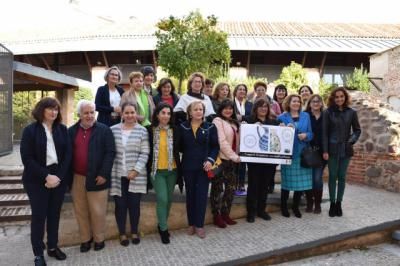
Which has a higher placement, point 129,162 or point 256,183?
point 129,162

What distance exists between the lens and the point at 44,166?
384cm

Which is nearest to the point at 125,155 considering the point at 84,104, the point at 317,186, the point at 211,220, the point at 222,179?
the point at 84,104

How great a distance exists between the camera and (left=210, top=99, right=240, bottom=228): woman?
15.6 feet

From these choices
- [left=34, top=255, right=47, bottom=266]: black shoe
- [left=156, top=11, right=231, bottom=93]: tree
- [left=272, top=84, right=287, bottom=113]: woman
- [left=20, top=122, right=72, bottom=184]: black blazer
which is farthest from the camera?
[left=156, top=11, right=231, bottom=93]: tree

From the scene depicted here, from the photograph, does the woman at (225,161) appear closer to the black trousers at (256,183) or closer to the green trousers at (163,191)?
the black trousers at (256,183)

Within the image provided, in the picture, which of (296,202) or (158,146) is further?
(296,202)

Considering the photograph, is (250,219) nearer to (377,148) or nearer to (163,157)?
(163,157)

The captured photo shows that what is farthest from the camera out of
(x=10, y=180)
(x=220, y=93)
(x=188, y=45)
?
(x=188, y=45)

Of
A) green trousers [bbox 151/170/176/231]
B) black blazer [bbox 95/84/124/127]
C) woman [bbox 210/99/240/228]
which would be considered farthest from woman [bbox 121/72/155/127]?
woman [bbox 210/99/240/228]

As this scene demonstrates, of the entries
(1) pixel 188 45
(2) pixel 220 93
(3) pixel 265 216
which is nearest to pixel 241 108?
(2) pixel 220 93

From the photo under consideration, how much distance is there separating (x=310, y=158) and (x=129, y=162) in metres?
2.54

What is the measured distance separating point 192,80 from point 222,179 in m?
1.40

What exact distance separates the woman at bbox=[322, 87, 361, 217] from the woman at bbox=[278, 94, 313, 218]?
275mm

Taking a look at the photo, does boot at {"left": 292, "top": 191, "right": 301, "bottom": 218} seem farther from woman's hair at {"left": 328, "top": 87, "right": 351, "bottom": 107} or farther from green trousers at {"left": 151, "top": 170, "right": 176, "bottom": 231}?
green trousers at {"left": 151, "top": 170, "right": 176, "bottom": 231}
